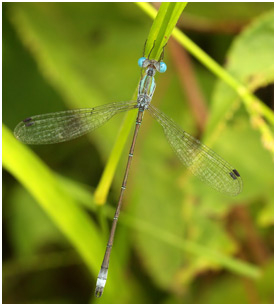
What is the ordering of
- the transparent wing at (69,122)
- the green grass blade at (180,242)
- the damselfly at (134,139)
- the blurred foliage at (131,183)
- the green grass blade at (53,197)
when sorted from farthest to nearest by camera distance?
the blurred foliage at (131,183) < the green grass blade at (180,242) < the transparent wing at (69,122) < the damselfly at (134,139) < the green grass blade at (53,197)

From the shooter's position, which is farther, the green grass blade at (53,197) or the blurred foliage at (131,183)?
the blurred foliage at (131,183)

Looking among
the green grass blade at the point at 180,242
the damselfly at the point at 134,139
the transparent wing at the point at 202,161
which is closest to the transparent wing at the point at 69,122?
the damselfly at the point at 134,139

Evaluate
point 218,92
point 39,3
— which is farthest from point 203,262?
point 39,3

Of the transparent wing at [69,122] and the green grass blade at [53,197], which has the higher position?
the transparent wing at [69,122]

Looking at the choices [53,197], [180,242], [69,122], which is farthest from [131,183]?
[53,197]

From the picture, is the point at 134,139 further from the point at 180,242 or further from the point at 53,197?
the point at 180,242

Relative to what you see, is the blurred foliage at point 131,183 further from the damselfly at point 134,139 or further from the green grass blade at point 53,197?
the damselfly at point 134,139

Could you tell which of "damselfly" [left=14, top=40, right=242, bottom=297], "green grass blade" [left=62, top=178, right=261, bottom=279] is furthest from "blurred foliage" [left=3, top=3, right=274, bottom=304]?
"damselfly" [left=14, top=40, right=242, bottom=297]

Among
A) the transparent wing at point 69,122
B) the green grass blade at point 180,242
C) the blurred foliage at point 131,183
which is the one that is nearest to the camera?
the transparent wing at point 69,122
